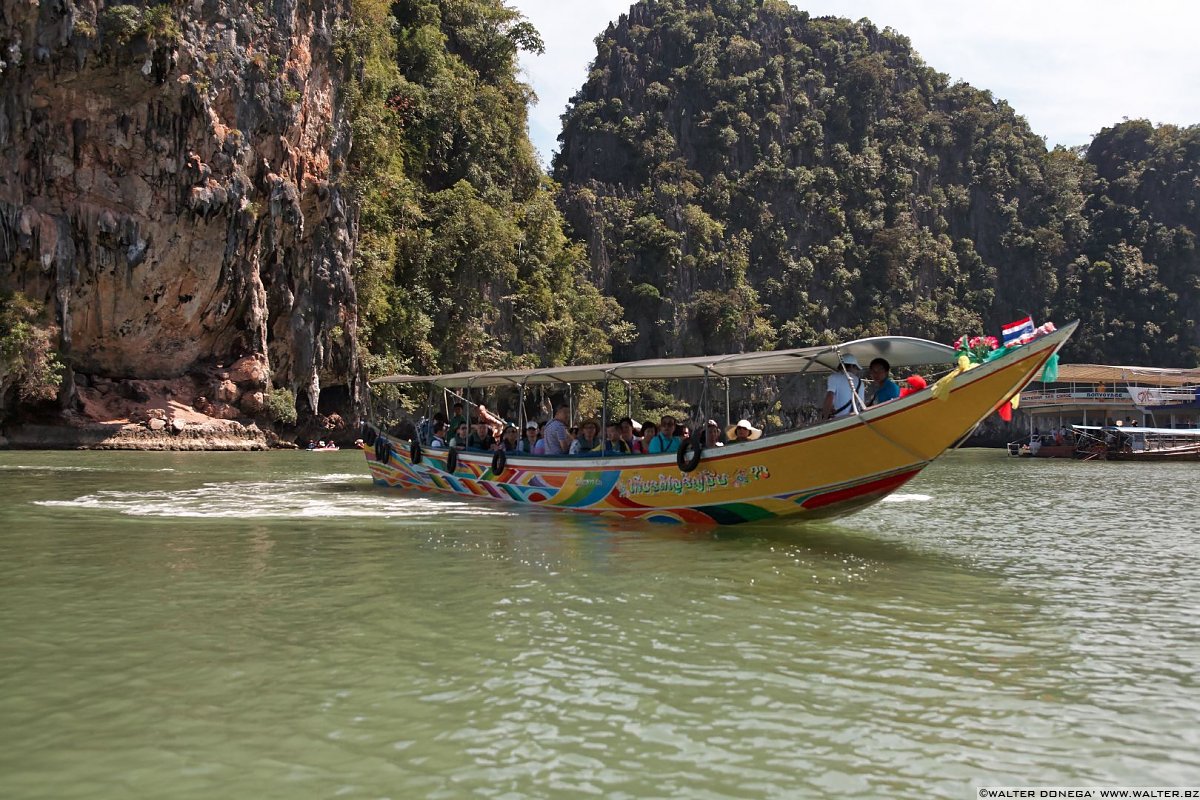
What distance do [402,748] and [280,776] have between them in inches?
21.6

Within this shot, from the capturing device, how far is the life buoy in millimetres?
11344

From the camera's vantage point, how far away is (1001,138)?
255ft

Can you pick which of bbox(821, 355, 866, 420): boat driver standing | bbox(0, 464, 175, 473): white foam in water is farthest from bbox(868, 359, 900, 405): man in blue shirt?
bbox(0, 464, 175, 473): white foam in water

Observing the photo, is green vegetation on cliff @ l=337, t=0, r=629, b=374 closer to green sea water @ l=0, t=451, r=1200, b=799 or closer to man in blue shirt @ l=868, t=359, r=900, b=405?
green sea water @ l=0, t=451, r=1200, b=799

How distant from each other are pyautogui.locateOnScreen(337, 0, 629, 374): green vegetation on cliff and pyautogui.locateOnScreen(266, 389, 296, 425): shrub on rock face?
408 centimetres

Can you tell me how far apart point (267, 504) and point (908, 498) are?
11.5 m

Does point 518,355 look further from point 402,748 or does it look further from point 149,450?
point 402,748

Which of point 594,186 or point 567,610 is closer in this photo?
point 567,610

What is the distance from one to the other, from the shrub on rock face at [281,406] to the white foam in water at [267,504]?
16.7 meters

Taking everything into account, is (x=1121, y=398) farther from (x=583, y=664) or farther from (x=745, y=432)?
(x=583, y=664)

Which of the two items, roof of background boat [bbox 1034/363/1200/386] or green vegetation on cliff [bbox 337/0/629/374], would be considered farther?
roof of background boat [bbox 1034/363/1200/386]

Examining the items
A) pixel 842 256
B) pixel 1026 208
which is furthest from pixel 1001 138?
pixel 842 256

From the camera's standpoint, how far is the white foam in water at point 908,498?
661 inches

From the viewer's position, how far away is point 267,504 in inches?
567
